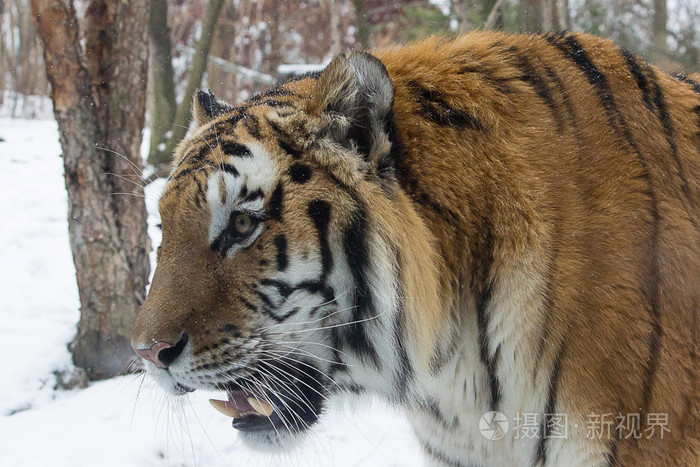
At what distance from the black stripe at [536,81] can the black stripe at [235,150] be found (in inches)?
36.6

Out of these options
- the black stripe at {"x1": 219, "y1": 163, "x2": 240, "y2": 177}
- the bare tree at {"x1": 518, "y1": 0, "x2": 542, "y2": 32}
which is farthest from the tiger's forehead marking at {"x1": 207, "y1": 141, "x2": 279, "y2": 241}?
the bare tree at {"x1": 518, "y1": 0, "x2": 542, "y2": 32}

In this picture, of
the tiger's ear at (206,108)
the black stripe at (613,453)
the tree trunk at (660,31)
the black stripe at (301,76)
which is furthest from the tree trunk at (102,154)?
the tree trunk at (660,31)

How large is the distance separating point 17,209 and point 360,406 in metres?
6.39

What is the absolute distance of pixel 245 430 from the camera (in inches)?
82.0

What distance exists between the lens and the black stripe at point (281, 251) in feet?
5.90

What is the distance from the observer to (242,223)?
71.4 inches

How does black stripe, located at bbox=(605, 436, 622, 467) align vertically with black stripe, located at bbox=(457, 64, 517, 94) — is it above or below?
below

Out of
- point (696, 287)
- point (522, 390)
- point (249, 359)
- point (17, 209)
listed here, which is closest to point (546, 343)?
point (522, 390)

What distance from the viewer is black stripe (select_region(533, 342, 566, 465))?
1846 mm

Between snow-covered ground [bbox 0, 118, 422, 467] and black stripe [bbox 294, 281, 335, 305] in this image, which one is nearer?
black stripe [bbox 294, 281, 335, 305]

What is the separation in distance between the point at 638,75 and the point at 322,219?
47.0 inches

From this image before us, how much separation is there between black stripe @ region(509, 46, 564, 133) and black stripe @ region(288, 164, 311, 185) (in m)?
0.79

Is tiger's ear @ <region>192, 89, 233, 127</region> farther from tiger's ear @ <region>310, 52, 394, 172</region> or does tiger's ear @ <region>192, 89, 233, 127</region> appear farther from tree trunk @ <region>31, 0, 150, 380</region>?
tree trunk @ <region>31, 0, 150, 380</region>

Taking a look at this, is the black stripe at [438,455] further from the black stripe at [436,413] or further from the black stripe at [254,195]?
the black stripe at [254,195]
